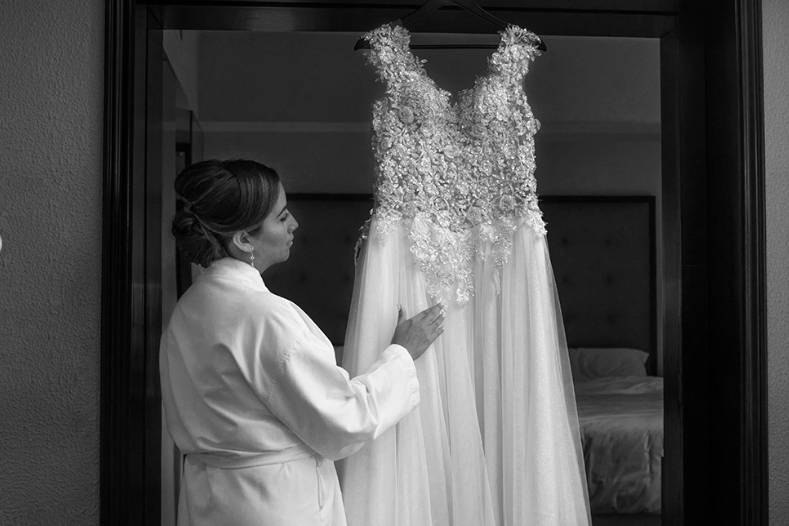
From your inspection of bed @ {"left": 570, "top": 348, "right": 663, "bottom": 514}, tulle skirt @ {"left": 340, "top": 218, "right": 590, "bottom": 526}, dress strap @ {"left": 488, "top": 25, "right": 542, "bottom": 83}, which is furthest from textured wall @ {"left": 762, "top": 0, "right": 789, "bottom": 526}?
bed @ {"left": 570, "top": 348, "right": 663, "bottom": 514}

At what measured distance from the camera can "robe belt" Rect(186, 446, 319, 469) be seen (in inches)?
63.7

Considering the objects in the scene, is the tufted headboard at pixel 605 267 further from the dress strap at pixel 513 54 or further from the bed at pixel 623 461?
the dress strap at pixel 513 54

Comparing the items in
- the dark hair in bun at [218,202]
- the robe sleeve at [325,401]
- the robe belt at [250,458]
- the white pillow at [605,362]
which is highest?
the dark hair in bun at [218,202]

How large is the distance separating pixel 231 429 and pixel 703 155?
1.29 m

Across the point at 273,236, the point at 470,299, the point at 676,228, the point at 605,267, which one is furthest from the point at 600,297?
the point at 273,236

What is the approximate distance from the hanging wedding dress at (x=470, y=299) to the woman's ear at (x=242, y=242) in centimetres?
30

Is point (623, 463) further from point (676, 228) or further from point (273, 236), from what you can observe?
point (273, 236)

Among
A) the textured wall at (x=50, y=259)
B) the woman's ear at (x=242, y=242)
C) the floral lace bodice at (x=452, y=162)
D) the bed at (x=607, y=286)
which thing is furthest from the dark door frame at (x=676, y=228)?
the bed at (x=607, y=286)

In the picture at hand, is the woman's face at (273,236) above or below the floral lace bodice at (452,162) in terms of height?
below

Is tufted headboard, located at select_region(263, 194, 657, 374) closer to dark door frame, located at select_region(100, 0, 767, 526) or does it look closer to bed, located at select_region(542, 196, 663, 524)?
bed, located at select_region(542, 196, 663, 524)

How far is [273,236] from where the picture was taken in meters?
1.72

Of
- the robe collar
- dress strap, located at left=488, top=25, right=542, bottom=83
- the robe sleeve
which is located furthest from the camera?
dress strap, located at left=488, top=25, right=542, bottom=83

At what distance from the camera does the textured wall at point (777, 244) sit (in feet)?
6.47

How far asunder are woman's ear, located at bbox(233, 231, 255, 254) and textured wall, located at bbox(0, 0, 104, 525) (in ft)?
1.13
